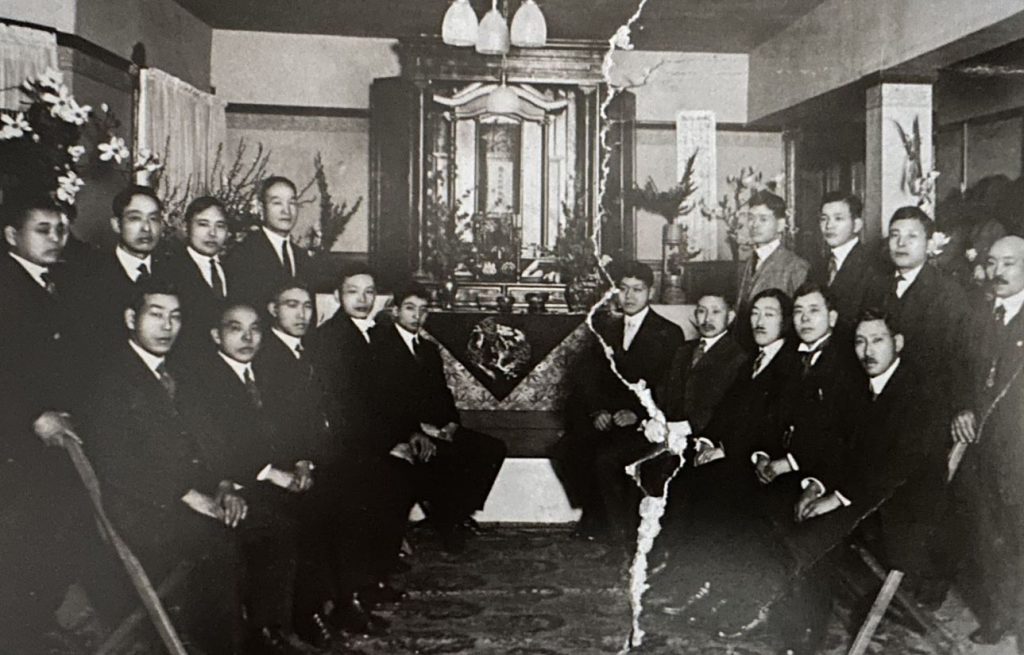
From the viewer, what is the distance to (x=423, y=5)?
393 centimetres

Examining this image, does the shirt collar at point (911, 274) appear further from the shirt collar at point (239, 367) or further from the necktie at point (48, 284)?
the necktie at point (48, 284)

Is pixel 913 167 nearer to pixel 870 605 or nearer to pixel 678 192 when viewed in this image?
pixel 678 192

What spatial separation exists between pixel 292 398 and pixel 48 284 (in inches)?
30.9

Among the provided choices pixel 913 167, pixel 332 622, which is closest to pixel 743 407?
pixel 913 167

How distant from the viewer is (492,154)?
202 inches

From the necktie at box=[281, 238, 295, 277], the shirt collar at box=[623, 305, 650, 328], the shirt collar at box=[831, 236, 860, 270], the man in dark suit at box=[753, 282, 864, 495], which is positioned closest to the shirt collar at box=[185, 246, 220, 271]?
the necktie at box=[281, 238, 295, 277]

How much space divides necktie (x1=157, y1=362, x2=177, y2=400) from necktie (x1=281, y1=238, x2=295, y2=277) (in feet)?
1.90

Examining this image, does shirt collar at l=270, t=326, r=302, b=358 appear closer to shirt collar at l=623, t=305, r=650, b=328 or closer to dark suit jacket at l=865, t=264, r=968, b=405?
shirt collar at l=623, t=305, r=650, b=328

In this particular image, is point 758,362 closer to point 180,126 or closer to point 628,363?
point 628,363

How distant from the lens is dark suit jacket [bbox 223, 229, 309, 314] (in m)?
2.91

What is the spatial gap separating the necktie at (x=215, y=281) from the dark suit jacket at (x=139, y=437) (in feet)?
1.08

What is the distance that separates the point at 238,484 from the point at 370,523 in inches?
22.3

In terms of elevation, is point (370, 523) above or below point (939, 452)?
below

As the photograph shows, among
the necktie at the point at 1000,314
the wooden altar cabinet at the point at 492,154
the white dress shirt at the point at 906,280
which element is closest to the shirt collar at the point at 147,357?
the wooden altar cabinet at the point at 492,154
